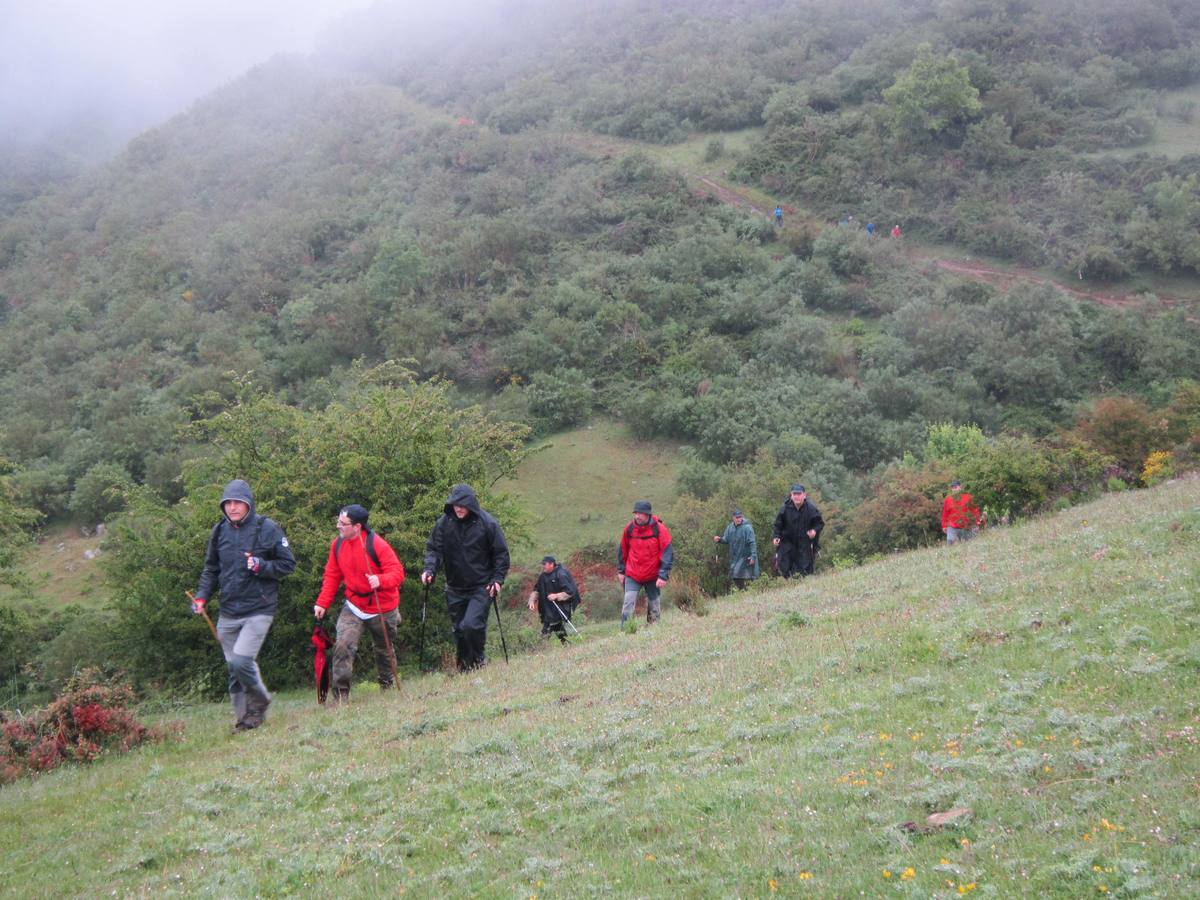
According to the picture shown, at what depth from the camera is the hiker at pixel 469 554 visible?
10.3 m

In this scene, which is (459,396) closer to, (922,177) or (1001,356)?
(1001,356)

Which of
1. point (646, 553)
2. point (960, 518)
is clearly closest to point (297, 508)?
point (646, 553)

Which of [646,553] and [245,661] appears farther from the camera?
[646,553]

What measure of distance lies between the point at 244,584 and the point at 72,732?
6.79 ft

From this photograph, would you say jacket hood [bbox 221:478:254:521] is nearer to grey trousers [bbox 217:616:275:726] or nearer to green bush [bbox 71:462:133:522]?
grey trousers [bbox 217:616:275:726]

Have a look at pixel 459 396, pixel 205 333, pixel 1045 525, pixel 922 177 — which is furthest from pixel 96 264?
pixel 1045 525

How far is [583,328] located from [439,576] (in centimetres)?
3291

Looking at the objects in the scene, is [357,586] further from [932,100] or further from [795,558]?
[932,100]

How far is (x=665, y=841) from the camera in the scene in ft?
15.6

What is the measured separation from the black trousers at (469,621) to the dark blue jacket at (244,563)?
6.96 feet

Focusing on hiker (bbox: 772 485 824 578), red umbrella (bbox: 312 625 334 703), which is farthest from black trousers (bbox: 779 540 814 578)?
red umbrella (bbox: 312 625 334 703)

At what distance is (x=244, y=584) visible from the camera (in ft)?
28.6

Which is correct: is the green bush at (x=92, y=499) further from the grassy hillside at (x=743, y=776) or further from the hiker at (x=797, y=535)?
the grassy hillside at (x=743, y=776)

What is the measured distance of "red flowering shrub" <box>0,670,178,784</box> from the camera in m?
8.41
